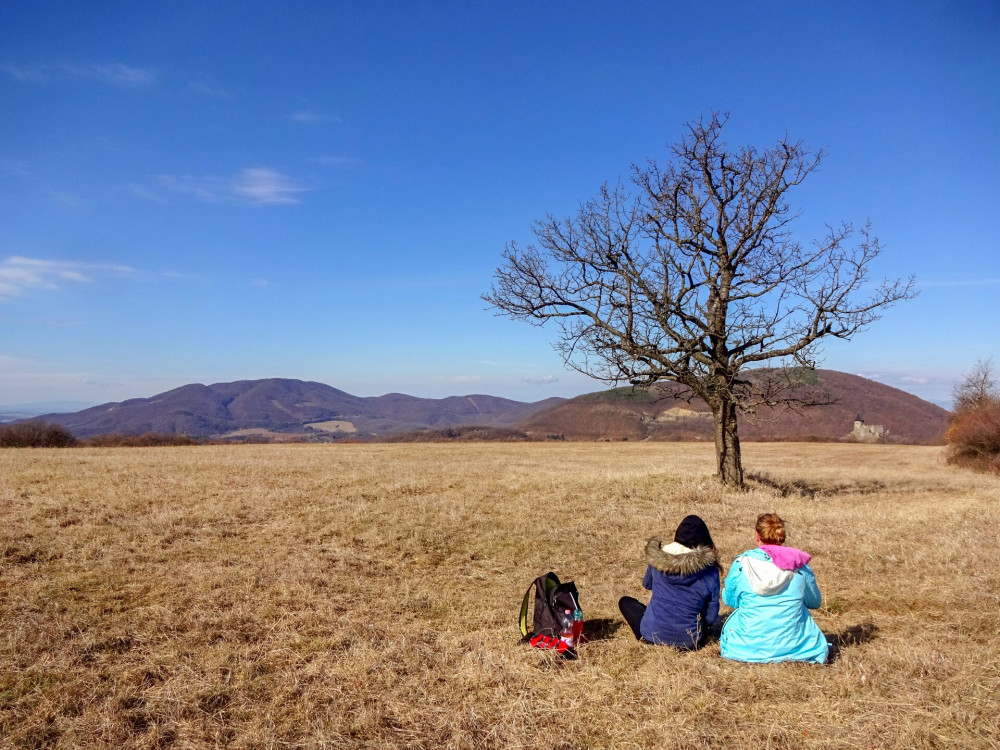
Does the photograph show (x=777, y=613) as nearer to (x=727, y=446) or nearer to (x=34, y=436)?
(x=727, y=446)

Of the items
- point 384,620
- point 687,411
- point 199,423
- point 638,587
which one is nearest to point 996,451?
point 638,587

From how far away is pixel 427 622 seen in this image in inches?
327

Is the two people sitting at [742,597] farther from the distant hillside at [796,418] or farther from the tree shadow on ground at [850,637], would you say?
the distant hillside at [796,418]

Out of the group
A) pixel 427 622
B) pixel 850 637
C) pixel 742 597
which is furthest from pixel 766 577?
pixel 427 622

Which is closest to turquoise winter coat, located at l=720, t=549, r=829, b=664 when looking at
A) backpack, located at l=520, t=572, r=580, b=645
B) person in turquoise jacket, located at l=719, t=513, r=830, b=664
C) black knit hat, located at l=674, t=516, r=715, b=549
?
person in turquoise jacket, located at l=719, t=513, r=830, b=664

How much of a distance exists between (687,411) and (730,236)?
202ft

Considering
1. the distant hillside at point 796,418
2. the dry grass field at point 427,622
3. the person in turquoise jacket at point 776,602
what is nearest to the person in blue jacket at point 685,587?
the dry grass field at point 427,622

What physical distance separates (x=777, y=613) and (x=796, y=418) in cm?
8171

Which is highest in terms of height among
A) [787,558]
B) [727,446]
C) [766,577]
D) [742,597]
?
[727,446]

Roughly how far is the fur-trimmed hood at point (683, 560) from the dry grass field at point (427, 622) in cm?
92

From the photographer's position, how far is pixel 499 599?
9352 millimetres

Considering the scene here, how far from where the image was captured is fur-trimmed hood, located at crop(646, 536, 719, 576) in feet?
22.1

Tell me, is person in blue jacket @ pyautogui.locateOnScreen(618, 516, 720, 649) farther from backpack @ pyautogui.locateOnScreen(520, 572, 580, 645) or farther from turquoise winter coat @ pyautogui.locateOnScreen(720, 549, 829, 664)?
backpack @ pyautogui.locateOnScreen(520, 572, 580, 645)

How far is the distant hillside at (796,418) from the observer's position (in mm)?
71938
